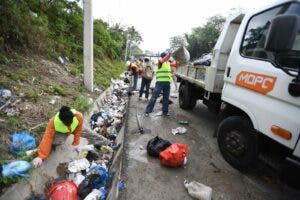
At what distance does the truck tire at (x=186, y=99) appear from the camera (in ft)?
19.7

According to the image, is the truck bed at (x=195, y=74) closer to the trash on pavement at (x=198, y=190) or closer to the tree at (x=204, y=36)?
the trash on pavement at (x=198, y=190)

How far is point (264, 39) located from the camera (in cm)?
270

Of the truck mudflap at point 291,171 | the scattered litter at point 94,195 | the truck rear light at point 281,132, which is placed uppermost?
the truck rear light at point 281,132

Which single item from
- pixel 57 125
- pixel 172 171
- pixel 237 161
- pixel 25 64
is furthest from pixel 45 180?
pixel 25 64

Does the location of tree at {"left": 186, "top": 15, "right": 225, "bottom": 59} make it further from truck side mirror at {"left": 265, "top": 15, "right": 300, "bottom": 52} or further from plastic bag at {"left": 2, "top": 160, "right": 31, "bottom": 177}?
plastic bag at {"left": 2, "top": 160, "right": 31, "bottom": 177}

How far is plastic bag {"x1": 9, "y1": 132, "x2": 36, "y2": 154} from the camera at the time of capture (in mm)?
2898

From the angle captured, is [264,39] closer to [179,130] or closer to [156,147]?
[156,147]

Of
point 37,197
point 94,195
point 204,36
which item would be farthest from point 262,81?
point 204,36

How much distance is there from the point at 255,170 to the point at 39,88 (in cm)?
432

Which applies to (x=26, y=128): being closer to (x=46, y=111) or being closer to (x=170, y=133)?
(x=46, y=111)

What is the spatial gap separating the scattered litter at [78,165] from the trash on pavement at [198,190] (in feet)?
4.46

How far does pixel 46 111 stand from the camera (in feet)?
13.7

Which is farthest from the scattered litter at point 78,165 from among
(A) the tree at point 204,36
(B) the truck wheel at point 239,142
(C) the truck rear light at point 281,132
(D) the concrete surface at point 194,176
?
(A) the tree at point 204,36

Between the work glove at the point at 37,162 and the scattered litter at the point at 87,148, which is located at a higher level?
the work glove at the point at 37,162
